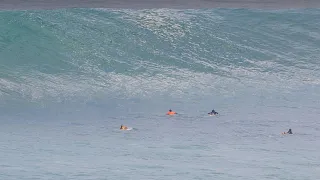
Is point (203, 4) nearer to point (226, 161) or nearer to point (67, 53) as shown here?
point (226, 161)

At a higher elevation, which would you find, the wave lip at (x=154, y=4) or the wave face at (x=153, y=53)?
the wave face at (x=153, y=53)

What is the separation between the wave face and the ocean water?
3cm

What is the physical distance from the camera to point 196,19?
21016 mm

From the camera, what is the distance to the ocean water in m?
10.9

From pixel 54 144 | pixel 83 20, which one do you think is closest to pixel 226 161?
pixel 54 144

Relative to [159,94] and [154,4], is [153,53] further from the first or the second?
[154,4]

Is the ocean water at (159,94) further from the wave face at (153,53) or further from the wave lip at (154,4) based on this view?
the wave lip at (154,4)

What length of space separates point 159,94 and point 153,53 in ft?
10.7

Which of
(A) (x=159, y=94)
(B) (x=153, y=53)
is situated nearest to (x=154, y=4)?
(A) (x=159, y=94)

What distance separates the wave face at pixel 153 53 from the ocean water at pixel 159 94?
0.03 metres

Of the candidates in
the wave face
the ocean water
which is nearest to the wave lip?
the ocean water

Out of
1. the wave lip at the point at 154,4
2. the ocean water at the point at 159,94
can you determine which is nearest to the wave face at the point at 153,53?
the ocean water at the point at 159,94

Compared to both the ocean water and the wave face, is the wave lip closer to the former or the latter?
the ocean water

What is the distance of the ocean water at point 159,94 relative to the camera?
10930 mm
